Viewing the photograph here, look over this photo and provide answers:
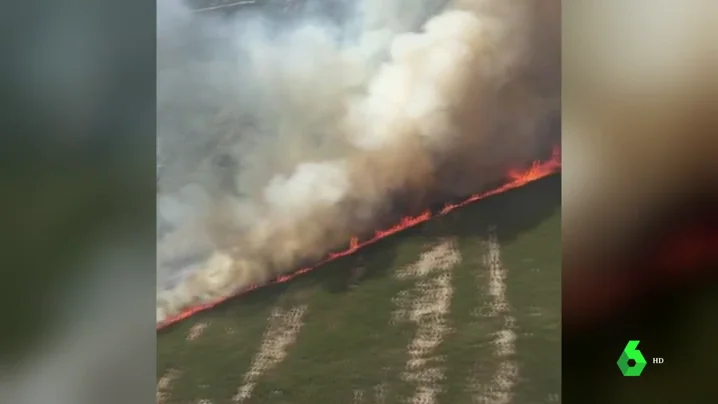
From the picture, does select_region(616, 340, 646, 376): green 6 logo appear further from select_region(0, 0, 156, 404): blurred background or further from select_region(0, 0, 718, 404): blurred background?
select_region(0, 0, 156, 404): blurred background

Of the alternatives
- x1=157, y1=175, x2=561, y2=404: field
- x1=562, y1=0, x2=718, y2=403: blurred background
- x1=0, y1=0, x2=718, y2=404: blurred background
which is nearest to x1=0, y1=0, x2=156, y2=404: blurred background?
x1=0, y1=0, x2=718, y2=404: blurred background

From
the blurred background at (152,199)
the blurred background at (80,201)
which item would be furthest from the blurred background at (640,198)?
the blurred background at (80,201)

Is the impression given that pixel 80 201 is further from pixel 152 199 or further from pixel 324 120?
pixel 324 120

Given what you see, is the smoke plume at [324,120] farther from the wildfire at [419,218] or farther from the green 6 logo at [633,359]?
the green 6 logo at [633,359]

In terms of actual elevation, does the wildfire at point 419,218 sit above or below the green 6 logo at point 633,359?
above

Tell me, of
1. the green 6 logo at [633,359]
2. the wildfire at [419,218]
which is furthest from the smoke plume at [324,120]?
the green 6 logo at [633,359]

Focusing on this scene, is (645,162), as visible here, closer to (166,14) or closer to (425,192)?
(425,192)

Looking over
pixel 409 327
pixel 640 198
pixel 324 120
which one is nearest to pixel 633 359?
pixel 640 198
